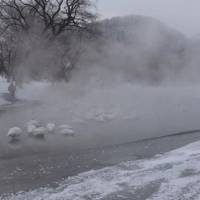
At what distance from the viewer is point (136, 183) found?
466 centimetres

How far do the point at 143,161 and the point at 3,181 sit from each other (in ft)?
6.31

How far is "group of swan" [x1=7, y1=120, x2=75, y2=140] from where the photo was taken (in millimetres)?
7508

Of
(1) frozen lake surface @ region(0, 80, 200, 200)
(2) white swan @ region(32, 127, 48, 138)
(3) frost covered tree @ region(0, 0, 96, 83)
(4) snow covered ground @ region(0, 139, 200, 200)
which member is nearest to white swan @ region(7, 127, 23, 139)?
(1) frozen lake surface @ region(0, 80, 200, 200)

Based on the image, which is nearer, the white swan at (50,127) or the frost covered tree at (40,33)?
the white swan at (50,127)

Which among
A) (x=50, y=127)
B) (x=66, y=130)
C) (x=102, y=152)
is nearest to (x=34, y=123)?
(x=50, y=127)

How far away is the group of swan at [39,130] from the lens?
296 inches

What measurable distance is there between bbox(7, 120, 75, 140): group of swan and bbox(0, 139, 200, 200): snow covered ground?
2476mm

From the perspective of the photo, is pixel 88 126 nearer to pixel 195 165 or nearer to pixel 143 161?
pixel 143 161

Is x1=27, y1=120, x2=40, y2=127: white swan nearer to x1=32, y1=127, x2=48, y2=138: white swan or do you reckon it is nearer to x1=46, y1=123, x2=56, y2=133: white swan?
x1=46, y1=123, x2=56, y2=133: white swan

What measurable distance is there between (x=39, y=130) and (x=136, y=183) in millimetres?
3382

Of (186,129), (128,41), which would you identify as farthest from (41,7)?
(186,129)

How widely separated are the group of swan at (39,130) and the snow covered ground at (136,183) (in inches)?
97.5

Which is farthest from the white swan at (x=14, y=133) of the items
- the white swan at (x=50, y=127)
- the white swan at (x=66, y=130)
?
the white swan at (x=66, y=130)

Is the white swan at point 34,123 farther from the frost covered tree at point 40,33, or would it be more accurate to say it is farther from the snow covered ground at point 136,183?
the frost covered tree at point 40,33
